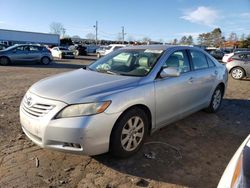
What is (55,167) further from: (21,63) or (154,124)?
(21,63)

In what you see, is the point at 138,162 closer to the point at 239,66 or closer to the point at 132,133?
the point at 132,133

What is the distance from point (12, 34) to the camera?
2094 inches

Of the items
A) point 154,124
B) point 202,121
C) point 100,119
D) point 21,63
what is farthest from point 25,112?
point 21,63

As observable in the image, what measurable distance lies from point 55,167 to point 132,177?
3.35ft

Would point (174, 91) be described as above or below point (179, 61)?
below

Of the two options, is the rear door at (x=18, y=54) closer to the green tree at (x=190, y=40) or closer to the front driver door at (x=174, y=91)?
the front driver door at (x=174, y=91)

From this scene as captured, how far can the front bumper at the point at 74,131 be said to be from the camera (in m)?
2.86

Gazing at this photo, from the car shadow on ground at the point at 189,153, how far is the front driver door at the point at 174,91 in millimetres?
398

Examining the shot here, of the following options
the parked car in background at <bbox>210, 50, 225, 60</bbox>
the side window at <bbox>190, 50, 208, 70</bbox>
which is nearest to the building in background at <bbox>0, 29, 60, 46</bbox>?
the parked car in background at <bbox>210, 50, 225, 60</bbox>

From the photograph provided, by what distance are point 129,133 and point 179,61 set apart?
177 cm

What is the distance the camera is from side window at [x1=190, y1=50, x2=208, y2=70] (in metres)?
4.76

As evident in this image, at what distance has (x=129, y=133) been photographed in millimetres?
3354

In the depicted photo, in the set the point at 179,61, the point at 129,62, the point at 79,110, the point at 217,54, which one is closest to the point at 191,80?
the point at 179,61

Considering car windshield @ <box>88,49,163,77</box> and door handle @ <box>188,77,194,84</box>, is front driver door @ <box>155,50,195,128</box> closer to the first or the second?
door handle @ <box>188,77,194,84</box>
